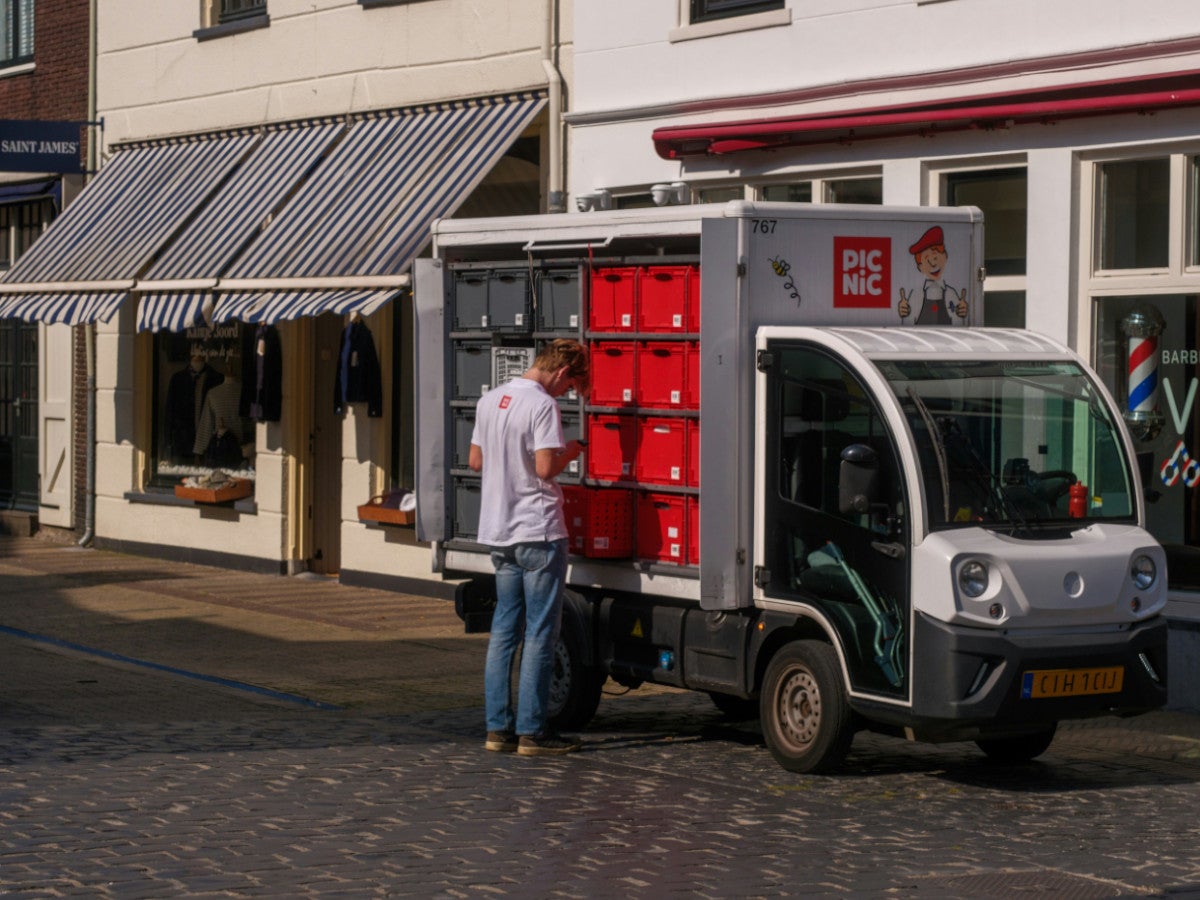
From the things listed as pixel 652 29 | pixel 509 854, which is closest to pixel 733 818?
pixel 509 854

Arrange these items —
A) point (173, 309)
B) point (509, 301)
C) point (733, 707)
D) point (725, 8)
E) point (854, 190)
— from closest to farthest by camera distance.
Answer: point (509, 301), point (733, 707), point (854, 190), point (725, 8), point (173, 309)

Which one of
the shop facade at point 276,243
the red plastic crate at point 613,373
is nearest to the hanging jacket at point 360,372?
the shop facade at point 276,243

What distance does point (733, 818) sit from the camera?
27.4ft

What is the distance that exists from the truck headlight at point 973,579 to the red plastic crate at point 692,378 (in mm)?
1741

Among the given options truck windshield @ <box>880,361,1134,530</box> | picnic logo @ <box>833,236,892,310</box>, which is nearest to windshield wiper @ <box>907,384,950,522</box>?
truck windshield @ <box>880,361,1134,530</box>

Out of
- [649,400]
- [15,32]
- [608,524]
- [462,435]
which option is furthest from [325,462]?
[649,400]

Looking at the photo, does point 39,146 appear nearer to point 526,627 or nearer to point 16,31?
point 16,31

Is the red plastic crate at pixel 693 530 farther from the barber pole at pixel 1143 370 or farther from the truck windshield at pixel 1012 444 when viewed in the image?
the barber pole at pixel 1143 370

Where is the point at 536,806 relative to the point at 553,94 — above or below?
below

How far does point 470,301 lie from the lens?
11.1 meters

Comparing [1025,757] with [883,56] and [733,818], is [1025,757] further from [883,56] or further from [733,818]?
[883,56]

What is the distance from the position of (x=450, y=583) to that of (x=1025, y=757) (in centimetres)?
740

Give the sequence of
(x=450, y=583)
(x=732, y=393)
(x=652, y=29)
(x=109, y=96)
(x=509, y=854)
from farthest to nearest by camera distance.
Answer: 1. (x=109, y=96)
2. (x=450, y=583)
3. (x=652, y=29)
4. (x=732, y=393)
5. (x=509, y=854)

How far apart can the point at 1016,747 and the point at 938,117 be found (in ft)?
15.1
